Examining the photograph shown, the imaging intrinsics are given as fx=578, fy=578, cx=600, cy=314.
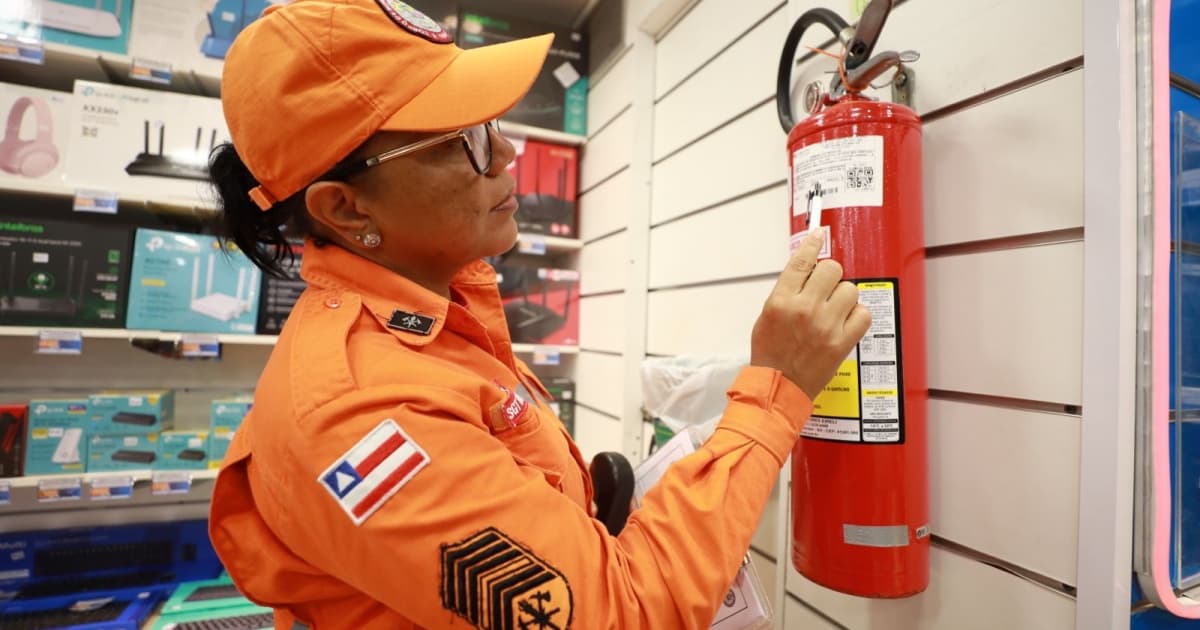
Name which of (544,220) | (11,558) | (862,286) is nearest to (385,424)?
(862,286)

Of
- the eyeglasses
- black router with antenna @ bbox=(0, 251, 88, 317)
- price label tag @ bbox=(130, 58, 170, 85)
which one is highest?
price label tag @ bbox=(130, 58, 170, 85)

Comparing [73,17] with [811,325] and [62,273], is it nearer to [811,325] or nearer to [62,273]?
[62,273]

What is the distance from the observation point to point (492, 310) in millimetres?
1025

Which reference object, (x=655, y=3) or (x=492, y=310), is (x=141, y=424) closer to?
(x=492, y=310)

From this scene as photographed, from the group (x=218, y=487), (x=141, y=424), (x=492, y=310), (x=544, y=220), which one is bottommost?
(x=141, y=424)

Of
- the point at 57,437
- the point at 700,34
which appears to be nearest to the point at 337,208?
the point at 700,34

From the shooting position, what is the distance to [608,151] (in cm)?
238

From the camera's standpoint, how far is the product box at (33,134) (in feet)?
6.40

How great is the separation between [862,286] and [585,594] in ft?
1.96

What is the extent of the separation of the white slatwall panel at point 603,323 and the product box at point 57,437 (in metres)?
1.80

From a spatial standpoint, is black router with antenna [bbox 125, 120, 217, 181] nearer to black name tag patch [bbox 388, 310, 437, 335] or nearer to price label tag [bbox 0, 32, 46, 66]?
price label tag [bbox 0, 32, 46, 66]

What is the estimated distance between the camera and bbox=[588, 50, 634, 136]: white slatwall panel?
223 cm

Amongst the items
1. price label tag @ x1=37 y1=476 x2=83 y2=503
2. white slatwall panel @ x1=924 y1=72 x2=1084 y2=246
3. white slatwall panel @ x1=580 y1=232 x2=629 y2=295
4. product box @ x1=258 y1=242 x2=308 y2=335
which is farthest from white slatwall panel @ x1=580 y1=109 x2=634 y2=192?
price label tag @ x1=37 y1=476 x2=83 y2=503

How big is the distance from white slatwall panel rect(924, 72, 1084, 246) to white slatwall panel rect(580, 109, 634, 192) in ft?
4.26
